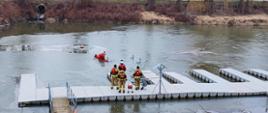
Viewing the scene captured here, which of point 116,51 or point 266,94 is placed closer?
point 266,94

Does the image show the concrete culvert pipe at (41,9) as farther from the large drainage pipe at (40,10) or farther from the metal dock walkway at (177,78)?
the metal dock walkway at (177,78)

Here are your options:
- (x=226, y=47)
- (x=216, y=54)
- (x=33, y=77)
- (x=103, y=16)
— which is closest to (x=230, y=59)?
(x=216, y=54)

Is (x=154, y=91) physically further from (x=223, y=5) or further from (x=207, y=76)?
(x=223, y=5)

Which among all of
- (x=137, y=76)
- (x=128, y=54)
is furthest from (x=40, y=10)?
(x=137, y=76)

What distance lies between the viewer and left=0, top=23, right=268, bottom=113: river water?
20.0 meters

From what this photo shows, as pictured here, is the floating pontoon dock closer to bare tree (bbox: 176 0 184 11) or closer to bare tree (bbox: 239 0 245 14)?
bare tree (bbox: 176 0 184 11)

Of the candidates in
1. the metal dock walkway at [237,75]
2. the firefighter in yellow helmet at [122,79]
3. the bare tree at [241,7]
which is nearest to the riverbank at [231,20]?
the bare tree at [241,7]

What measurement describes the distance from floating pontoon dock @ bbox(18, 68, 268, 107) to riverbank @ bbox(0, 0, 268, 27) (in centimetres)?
3427

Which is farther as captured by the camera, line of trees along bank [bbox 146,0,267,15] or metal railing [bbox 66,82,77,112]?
line of trees along bank [bbox 146,0,267,15]

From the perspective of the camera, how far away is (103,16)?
58688 millimetres

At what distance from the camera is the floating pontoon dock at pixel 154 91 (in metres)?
19.9

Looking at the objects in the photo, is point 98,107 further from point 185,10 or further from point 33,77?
point 185,10

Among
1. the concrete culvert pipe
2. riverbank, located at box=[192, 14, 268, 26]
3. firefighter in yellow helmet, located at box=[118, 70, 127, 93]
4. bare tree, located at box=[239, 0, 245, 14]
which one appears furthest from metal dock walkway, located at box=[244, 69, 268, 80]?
bare tree, located at box=[239, 0, 245, 14]

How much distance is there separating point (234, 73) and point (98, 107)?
9517mm
